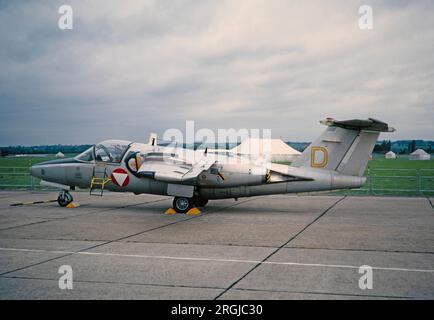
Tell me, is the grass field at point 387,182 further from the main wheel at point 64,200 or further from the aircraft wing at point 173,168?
the main wheel at point 64,200

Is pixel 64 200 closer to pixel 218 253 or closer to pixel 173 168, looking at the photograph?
pixel 173 168

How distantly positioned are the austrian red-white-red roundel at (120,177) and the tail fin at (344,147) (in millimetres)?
6702

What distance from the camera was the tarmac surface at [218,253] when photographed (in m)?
7.59

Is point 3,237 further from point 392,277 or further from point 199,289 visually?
point 392,277

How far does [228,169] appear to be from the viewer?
1792 centimetres

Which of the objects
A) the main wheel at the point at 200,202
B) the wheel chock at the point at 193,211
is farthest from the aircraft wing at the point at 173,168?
the main wheel at the point at 200,202

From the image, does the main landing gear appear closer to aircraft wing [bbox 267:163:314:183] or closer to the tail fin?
aircraft wing [bbox 267:163:314:183]

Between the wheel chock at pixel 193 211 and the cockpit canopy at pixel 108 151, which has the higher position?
the cockpit canopy at pixel 108 151

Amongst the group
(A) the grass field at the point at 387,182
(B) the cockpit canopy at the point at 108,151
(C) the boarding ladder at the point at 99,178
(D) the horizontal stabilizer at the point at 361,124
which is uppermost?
(D) the horizontal stabilizer at the point at 361,124

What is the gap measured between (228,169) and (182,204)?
2.24 meters

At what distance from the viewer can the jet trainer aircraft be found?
57.4 ft

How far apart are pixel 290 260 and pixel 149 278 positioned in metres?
3.07

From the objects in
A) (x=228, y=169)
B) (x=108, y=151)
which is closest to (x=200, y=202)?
(x=228, y=169)
